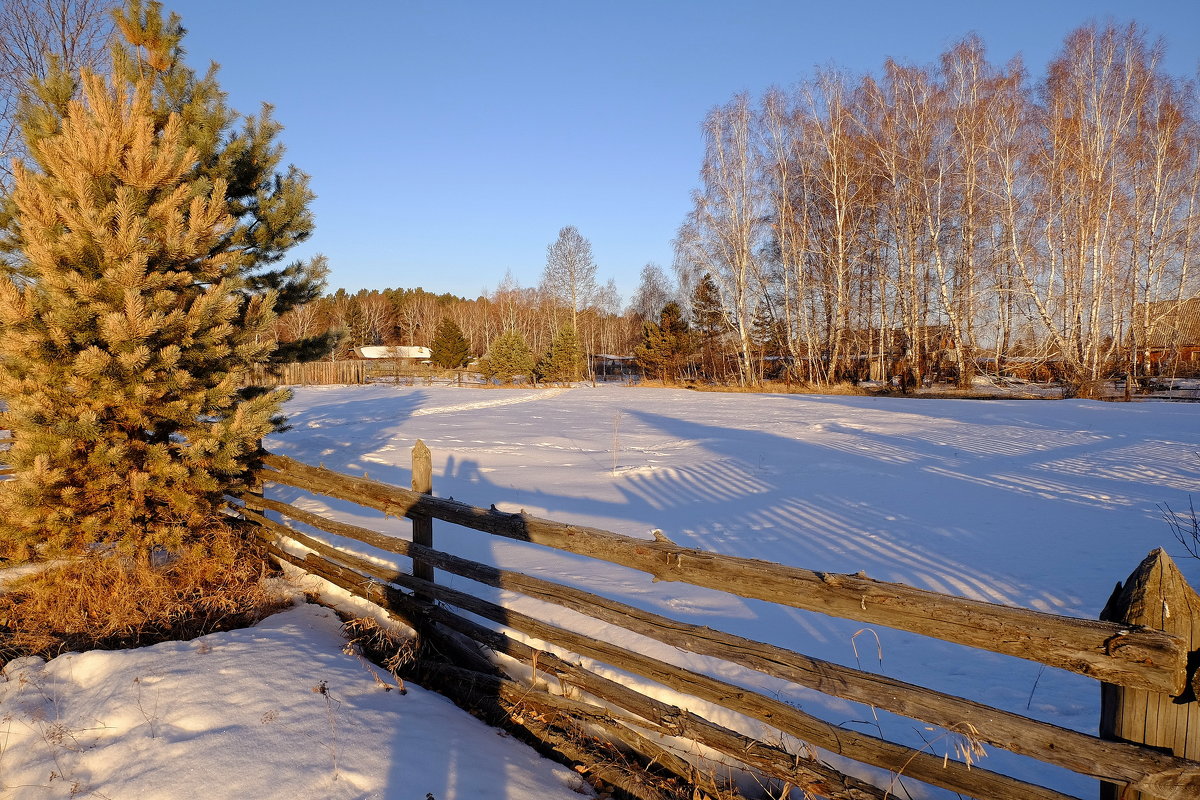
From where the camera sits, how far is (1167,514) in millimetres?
7793

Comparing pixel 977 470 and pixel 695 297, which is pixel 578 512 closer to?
pixel 977 470

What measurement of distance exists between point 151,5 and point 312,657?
21.2ft

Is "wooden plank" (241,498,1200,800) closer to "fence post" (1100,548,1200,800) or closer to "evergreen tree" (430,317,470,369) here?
"fence post" (1100,548,1200,800)

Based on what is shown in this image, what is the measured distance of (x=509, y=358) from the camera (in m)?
46.8

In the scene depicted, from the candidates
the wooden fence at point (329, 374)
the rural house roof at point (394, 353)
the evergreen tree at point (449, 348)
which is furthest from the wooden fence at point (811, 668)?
the rural house roof at point (394, 353)

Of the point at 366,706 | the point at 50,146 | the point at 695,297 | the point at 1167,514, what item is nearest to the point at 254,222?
the point at 50,146

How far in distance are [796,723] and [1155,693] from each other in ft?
4.43

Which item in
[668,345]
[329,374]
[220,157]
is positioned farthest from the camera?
[668,345]

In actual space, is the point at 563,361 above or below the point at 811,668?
above

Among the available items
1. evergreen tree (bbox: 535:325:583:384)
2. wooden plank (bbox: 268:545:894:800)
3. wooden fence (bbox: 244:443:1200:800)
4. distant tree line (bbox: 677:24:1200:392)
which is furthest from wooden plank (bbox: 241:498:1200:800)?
evergreen tree (bbox: 535:325:583:384)

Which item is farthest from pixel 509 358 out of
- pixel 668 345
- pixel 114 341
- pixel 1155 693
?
pixel 1155 693

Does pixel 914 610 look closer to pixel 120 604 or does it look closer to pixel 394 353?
pixel 120 604

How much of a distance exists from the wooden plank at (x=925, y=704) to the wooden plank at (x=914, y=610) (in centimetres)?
22

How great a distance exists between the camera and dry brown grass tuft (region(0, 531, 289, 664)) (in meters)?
4.63
